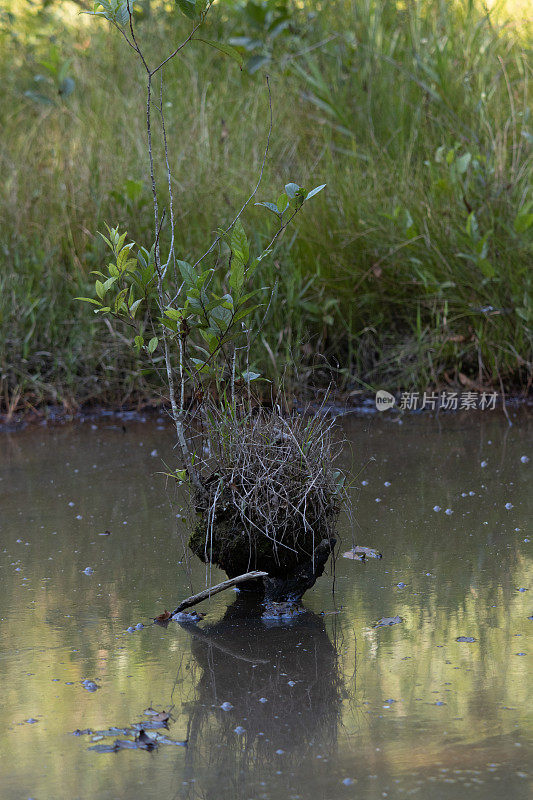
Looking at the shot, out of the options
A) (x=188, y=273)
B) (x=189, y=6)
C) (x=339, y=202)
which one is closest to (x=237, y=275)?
(x=188, y=273)

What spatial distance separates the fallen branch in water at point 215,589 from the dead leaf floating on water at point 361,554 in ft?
1.62

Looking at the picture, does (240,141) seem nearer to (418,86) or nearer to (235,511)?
(418,86)

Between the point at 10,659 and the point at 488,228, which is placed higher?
the point at 488,228

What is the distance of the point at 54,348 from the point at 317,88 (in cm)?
293

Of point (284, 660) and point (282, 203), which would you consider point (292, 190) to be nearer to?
point (282, 203)

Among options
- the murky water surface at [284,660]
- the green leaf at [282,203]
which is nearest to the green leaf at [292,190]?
the green leaf at [282,203]

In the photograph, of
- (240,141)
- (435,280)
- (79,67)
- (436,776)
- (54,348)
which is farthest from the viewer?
(79,67)

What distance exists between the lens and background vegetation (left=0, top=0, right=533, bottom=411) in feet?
18.8

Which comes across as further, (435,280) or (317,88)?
(317,88)

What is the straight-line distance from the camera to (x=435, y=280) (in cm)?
566

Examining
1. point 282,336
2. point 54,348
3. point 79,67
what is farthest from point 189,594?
point 79,67

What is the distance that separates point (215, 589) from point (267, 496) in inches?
12.0

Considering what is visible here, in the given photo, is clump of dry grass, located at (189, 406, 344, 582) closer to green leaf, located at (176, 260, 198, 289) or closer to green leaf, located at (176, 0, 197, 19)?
green leaf, located at (176, 260, 198, 289)

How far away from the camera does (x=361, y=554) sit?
318cm
